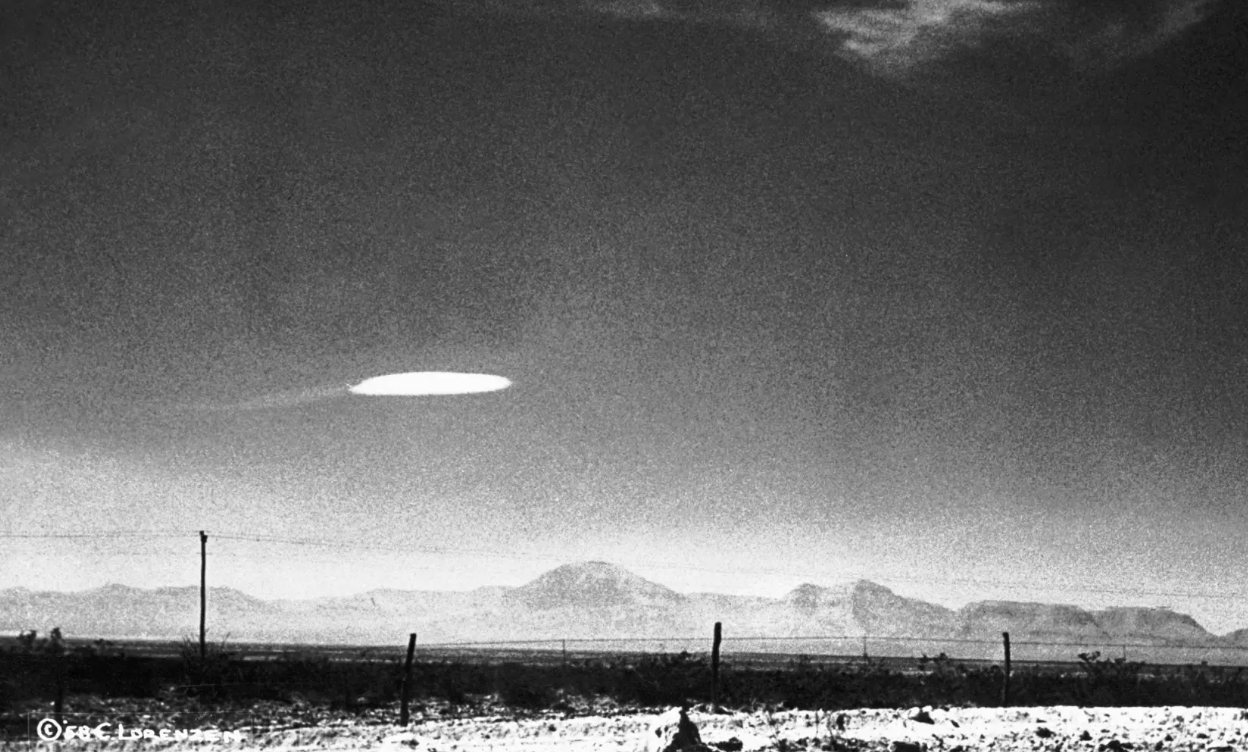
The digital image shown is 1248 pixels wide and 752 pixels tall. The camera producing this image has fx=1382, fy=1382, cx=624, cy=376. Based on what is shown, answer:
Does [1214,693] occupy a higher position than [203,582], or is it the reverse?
[203,582]

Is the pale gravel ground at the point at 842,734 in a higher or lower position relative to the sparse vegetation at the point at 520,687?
higher

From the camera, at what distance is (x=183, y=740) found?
20.7 metres

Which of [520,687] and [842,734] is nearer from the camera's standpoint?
[842,734]

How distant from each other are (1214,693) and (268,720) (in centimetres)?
3120

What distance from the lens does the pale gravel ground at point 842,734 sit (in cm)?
1919

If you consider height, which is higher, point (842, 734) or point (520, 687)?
point (842, 734)

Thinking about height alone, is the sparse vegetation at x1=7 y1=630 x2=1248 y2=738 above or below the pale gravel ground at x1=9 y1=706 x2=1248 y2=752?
below

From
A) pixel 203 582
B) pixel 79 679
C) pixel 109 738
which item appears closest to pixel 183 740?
pixel 109 738

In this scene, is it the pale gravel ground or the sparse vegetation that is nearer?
the pale gravel ground

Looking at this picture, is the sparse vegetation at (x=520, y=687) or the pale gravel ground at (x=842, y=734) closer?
the pale gravel ground at (x=842, y=734)

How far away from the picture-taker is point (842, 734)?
792 inches

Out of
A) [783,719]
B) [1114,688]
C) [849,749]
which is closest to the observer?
[849,749]

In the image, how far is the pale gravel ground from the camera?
1919 cm

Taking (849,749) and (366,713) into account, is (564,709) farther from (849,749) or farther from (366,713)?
(849,749)
